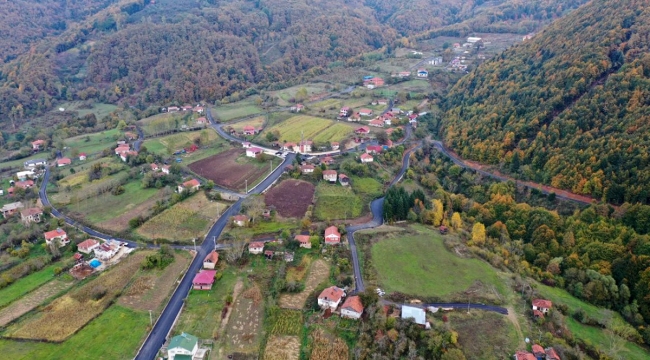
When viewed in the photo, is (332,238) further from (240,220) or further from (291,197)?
(291,197)

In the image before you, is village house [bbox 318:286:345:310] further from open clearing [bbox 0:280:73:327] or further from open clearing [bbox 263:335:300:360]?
open clearing [bbox 0:280:73:327]

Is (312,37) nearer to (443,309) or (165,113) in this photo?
(165,113)

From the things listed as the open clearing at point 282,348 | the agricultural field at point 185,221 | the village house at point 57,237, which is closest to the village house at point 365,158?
the agricultural field at point 185,221

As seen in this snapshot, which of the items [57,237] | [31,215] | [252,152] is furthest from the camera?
[252,152]

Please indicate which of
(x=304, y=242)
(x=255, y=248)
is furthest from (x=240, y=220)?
(x=304, y=242)

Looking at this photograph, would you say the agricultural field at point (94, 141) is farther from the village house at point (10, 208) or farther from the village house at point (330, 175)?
the village house at point (330, 175)

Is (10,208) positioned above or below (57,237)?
below
